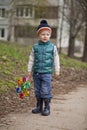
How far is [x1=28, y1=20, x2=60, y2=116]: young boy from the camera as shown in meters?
7.89

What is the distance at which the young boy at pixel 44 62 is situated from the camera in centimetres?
789

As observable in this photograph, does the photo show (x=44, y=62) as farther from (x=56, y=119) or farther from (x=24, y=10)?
(x=24, y=10)

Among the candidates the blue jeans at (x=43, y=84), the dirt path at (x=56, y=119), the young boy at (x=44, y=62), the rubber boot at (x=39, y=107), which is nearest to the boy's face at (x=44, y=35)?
the young boy at (x=44, y=62)

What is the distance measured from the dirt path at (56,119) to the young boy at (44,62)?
310 millimetres

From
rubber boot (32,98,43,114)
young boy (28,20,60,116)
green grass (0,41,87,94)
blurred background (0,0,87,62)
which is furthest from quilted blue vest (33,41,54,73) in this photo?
blurred background (0,0,87,62)

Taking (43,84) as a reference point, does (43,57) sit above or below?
above

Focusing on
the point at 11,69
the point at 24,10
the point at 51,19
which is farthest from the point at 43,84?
the point at 51,19

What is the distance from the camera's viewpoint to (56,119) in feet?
25.2

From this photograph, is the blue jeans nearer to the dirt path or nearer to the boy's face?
the dirt path

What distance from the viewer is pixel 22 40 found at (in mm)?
53375

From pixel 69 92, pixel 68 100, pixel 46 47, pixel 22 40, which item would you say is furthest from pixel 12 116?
pixel 22 40

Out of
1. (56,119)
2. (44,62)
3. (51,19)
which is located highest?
(44,62)

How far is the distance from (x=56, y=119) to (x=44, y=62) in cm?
107

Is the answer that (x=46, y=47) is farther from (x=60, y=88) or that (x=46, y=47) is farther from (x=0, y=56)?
(x=0, y=56)
